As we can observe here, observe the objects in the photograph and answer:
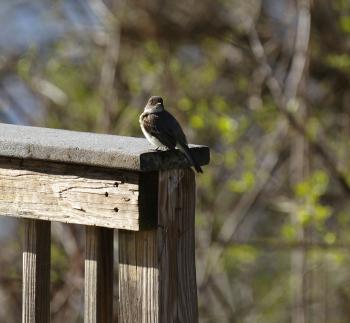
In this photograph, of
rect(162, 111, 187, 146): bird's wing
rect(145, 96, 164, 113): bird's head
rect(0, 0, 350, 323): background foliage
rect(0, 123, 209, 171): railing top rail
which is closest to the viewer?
rect(0, 123, 209, 171): railing top rail

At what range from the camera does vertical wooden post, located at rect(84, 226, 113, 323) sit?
66.4 inches

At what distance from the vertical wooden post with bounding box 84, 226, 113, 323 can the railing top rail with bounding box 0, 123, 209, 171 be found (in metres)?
0.15

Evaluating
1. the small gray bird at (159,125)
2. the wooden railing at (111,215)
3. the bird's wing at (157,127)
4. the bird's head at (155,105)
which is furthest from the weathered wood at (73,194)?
the bird's head at (155,105)

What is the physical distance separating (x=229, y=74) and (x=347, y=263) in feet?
5.40

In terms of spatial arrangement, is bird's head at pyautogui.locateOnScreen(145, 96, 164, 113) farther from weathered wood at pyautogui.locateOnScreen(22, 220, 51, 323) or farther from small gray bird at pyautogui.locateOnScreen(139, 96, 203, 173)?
weathered wood at pyautogui.locateOnScreen(22, 220, 51, 323)

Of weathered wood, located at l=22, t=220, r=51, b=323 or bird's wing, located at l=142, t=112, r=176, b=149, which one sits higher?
bird's wing, located at l=142, t=112, r=176, b=149

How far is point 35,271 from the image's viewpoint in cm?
176

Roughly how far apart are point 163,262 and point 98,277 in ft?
0.44

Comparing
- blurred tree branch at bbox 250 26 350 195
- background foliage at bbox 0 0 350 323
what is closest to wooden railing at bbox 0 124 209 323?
blurred tree branch at bbox 250 26 350 195

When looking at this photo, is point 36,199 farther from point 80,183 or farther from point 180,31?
point 180,31

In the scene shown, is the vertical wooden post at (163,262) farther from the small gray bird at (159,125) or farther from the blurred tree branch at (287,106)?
the blurred tree branch at (287,106)

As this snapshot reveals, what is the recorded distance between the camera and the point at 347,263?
20.6 ft

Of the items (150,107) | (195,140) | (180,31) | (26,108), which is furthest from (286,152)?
(150,107)

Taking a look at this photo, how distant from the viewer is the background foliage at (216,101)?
18.5 feet
